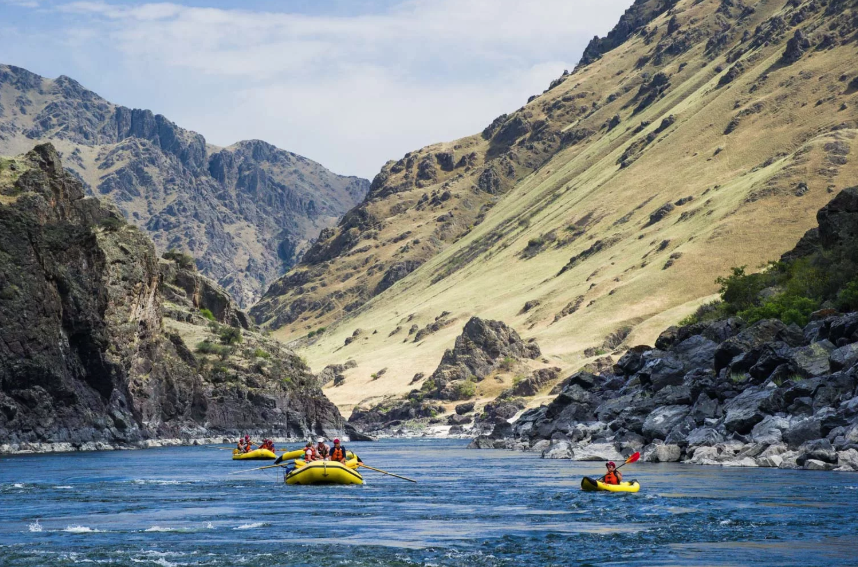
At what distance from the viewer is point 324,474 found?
52938mm

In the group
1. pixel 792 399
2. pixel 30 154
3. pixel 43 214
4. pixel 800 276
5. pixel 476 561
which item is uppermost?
pixel 30 154

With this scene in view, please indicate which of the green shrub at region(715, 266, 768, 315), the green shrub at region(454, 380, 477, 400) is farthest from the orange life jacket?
the green shrub at region(454, 380, 477, 400)

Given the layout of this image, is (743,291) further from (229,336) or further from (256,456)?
(229,336)

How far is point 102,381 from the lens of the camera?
92.9 meters

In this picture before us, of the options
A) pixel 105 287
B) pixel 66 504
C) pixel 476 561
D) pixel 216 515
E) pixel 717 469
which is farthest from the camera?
pixel 105 287

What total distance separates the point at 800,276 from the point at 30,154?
235ft

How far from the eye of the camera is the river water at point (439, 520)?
99.7 ft

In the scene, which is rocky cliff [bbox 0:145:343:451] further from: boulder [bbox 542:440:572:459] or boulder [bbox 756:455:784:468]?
boulder [bbox 756:455:784:468]

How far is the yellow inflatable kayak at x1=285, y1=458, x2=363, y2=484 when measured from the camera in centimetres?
5297

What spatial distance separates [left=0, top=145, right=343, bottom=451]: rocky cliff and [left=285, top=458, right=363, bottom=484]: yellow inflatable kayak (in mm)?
36205

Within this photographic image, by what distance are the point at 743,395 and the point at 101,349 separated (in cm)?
5611

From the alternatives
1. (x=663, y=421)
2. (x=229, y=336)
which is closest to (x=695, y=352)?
(x=663, y=421)

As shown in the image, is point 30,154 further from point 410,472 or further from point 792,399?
point 792,399

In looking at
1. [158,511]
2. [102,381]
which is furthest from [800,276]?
[158,511]
